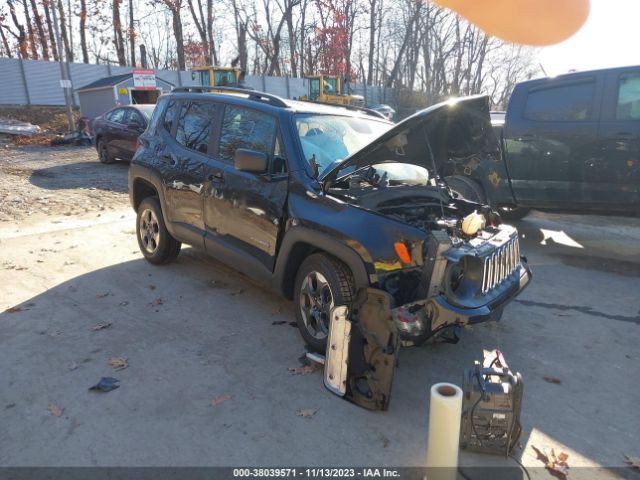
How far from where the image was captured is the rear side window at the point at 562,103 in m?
6.12

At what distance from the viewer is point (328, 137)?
420 centimetres

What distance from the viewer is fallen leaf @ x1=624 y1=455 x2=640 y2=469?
2596 millimetres

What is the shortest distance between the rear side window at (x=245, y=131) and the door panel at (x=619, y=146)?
4.20 meters

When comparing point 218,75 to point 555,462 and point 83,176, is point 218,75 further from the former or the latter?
point 555,462

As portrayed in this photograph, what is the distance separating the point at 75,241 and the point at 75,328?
2924 millimetres

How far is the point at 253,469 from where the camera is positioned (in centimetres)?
257

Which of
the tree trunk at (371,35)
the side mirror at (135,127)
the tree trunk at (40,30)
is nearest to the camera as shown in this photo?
the side mirror at (135,127)

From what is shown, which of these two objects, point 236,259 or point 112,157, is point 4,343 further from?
point 112,157

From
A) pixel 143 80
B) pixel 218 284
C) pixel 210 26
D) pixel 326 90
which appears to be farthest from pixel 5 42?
pixel 218 284

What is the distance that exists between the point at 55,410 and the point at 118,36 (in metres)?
40.3

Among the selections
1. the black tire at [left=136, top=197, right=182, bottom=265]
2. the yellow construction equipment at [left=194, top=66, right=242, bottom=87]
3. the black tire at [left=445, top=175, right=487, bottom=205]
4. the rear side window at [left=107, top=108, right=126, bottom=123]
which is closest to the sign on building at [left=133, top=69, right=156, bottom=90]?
the yellow construction equipment at [left=194, top=66, right=242, bottom=87]

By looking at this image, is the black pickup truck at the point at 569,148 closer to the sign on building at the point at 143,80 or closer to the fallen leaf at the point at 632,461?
the fallen leaf at the point at 632,461

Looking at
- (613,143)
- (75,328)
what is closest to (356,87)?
(613,143)

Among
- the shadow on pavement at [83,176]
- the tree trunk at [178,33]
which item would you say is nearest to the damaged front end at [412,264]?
the shadow on pavement at [83,176]
